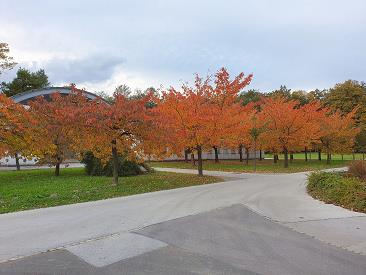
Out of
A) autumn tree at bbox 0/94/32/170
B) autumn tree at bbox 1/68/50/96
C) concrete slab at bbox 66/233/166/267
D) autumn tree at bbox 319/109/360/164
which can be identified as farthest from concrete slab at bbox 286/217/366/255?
autumn tree at bbox 1/68/50/96

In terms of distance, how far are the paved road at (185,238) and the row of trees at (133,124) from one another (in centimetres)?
466

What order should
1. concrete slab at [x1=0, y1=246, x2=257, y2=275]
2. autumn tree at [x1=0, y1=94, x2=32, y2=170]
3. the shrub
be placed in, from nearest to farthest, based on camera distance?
concrete slab at [x1=0, y1=246, x2=257, y2=275] → autumn tree at [x1=0, y1=94, x2=32, y2=170] → the shrub

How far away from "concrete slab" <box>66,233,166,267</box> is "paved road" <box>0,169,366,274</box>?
2cm

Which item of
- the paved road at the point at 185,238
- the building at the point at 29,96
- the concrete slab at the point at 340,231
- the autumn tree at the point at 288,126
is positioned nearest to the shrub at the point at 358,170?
the paved road at the point at 185,238

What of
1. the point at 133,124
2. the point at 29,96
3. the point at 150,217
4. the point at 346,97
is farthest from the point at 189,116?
the point at 346,97

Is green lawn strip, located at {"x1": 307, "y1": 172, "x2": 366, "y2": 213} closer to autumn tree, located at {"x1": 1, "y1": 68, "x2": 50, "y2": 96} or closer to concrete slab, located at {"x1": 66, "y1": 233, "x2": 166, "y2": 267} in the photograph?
concrete slab, located at {"x1": 66, "y1": 233, "x2": 166, "y2": 267}

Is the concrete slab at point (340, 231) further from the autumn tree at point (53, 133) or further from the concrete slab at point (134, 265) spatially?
the autumn tree at point (53, 133)

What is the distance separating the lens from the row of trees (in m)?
15.5

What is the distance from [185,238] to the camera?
23.5 feet

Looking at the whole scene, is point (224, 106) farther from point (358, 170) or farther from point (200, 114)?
point (358, 170)

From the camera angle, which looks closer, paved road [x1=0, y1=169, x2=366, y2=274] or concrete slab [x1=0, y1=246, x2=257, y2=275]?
concrete slab [x1=0, y1=246, x2=257, y2=275]

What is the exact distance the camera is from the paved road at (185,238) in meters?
5.57

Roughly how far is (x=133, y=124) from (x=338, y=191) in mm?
8028

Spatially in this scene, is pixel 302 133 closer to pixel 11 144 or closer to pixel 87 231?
pixel 11 144
